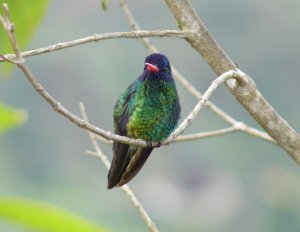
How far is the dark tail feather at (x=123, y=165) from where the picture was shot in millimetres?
3084

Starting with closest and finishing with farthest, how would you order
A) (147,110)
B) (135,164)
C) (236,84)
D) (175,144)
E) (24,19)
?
1. (24,19)
2. (236,84)
3. (135,164)
4. (147,110)
5. (175,144)

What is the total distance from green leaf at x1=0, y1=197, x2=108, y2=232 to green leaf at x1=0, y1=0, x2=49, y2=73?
20.8 inches

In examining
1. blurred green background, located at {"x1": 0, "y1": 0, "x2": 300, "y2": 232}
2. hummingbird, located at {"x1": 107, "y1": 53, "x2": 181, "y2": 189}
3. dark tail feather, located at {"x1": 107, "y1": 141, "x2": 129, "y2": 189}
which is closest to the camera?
dark tail feather, located at {"x1": 107, "y1": 141, "x2": 129, "y2": 189}

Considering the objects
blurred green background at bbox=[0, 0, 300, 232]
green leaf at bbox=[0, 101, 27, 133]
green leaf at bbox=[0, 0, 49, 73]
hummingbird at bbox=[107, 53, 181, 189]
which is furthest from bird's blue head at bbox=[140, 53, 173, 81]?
blurred green background at bbox=[0, 0, 300, 232]

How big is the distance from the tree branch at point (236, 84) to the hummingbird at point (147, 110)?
0.47 metres

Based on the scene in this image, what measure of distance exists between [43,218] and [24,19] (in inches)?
25.3

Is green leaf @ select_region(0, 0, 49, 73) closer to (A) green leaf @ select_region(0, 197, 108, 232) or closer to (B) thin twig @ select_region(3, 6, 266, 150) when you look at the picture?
(B) thin twig @ select_region(3, 6, 266, 150)

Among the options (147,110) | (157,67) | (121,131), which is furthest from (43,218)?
(147,110)

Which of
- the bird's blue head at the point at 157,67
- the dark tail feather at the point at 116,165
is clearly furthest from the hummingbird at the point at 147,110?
the dark tail feather at the point at 116,165

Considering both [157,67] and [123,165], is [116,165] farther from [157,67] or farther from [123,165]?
[157,67]

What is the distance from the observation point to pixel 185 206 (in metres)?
25.2

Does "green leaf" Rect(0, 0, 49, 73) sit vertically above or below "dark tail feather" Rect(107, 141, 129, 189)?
above

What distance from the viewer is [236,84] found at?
282cm

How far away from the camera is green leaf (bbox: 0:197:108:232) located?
156 centimetres
